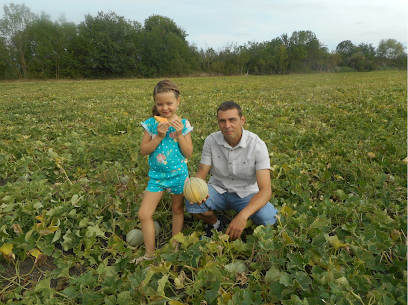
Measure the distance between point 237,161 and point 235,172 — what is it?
11cm

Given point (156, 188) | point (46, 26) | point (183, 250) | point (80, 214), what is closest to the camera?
point (183, 250)

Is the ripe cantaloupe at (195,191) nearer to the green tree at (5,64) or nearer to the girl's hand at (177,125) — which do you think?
the girl's hand at (177,125)

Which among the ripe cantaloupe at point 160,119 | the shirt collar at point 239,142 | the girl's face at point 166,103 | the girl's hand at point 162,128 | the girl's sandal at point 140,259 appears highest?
the girl's face at point 166,103

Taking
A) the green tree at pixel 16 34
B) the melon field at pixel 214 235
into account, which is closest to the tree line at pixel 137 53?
the green tree at pixel 16 34

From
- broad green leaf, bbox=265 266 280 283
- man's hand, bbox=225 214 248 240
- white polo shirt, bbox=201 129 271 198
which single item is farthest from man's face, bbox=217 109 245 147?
broad green leaf, bbox=265 266 280 283

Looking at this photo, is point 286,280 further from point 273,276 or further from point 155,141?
point 155,141

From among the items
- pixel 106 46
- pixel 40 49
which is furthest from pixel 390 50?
pixel 40 49

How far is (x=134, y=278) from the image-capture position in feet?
6.91

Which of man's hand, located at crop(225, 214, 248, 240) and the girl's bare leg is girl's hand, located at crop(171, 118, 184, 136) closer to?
the girl's bare leg

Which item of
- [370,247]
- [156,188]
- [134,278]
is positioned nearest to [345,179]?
[370,247]

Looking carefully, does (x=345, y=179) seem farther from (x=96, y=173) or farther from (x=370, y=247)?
(x=96, y=173)

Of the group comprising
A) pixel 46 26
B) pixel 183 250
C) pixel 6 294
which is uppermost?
pixel 46 26

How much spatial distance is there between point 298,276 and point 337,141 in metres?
3.48

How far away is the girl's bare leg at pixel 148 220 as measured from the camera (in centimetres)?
266
